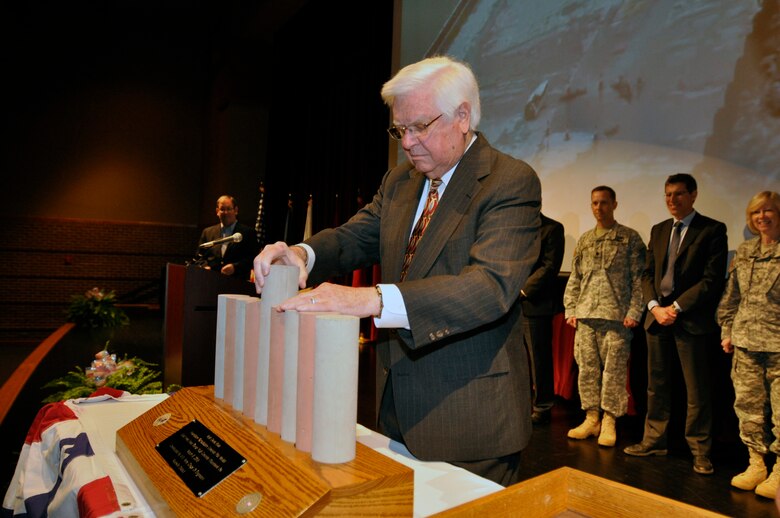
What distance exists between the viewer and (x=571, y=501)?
0.86 m

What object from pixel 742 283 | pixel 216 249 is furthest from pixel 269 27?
pixel 742 283

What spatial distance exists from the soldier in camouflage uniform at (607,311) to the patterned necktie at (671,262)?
0.24 m

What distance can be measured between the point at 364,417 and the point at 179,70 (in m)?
9.90

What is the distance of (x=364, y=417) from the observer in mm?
4391

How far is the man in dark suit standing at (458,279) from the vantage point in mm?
1177

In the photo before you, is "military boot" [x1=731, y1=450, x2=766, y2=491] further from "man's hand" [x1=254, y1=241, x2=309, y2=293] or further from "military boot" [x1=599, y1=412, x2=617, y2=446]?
"man's hand" [x1=254, y1=241, x2=309, y2=293]

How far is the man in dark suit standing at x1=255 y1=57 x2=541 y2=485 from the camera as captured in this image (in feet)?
3.86

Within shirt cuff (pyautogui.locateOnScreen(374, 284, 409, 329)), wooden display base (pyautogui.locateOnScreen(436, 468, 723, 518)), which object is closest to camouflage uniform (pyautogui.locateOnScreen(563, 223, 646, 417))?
shirt cuff (pyautogui.locateOnScreen(374, 284, 409, 329))

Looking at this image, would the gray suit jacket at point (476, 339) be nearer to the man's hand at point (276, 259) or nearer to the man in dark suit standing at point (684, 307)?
the man's hand at point (276, 259)

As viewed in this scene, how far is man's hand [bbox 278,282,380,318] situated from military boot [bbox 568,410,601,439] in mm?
3376

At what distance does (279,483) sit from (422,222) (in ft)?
2.44

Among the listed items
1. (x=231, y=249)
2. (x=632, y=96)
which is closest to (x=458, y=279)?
(x=632, y=96)

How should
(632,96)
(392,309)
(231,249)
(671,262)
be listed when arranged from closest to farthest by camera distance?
(392,309), (671,262), (632,96), (231,249)

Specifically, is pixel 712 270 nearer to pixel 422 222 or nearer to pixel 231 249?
pixel 422 222
